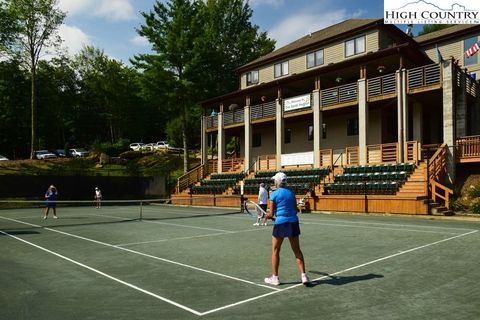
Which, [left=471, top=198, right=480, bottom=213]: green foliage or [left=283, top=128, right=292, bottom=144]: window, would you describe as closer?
[left=471, top=198, right=480, bottom=213]: green foliage

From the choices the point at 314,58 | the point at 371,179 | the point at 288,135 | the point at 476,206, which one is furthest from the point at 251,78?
the point at 476,206

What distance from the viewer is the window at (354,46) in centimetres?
3312

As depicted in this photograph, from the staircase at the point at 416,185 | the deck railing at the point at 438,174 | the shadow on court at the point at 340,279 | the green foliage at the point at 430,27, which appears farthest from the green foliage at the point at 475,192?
the green foliage at the point at 430,27

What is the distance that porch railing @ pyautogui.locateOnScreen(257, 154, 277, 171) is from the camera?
1416 inches

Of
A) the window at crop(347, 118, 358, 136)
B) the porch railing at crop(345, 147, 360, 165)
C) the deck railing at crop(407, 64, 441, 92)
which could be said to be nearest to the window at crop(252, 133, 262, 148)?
the window at crop(347, 118, 358, 136)

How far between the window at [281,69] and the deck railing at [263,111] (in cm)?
419

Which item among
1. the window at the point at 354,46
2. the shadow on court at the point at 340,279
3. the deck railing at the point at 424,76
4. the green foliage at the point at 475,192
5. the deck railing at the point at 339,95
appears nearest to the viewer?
the shadow on court at the point at 340,279

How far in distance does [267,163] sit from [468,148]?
16249 millimetres

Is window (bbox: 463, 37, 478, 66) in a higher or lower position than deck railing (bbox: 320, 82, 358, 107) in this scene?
higher

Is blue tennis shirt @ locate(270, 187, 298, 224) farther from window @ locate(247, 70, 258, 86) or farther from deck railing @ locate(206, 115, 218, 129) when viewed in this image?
window @ locate(247, 70, 258, 86)

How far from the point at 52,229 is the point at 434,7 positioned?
32.0 meters

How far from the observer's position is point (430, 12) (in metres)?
33.1

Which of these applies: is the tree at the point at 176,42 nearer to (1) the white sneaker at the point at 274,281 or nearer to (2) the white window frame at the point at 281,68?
(2) the white window frame at the point at 281,68

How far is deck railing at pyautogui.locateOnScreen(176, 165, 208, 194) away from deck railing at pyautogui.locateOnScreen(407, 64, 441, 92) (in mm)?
22191
